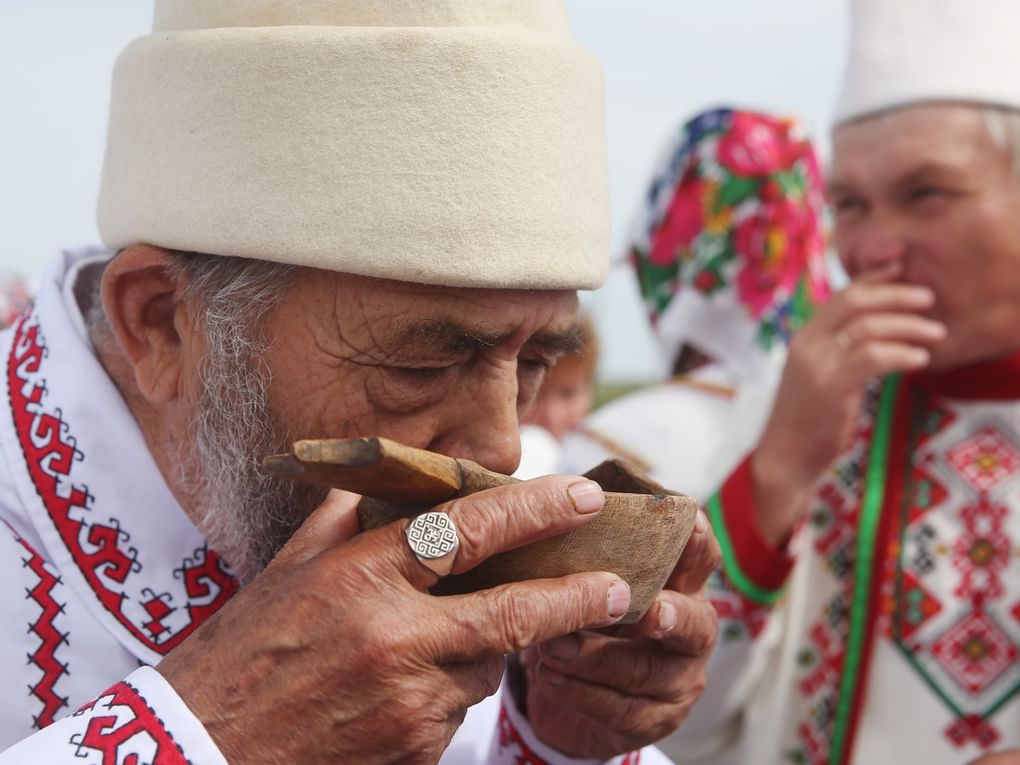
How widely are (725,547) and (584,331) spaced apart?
50.3 inches

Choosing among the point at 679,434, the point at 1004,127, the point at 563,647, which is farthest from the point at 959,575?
the point at 563,647

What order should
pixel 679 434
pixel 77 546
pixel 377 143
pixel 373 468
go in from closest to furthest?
pixel 373 468 < pixel 377 143 < pixel 77 546 < pixel 679 434

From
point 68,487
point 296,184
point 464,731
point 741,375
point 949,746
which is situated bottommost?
point 949,746

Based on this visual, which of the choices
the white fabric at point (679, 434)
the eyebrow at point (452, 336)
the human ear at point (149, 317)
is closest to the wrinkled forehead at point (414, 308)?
the eyebrow at point (452, 336)

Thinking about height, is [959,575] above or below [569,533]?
below

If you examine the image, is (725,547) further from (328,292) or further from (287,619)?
(287,619)

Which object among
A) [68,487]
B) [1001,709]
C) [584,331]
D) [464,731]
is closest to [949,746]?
[1001,709]

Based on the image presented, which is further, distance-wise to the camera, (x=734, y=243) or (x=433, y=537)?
(x=734, y=243)

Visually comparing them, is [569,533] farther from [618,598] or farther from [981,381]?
[981,381]

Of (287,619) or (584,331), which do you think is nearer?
(287,619)

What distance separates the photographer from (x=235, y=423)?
6.91 feet

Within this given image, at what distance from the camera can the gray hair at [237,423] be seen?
2.06 metres

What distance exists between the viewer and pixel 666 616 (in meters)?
2.02

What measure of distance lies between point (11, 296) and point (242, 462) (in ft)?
10.6
